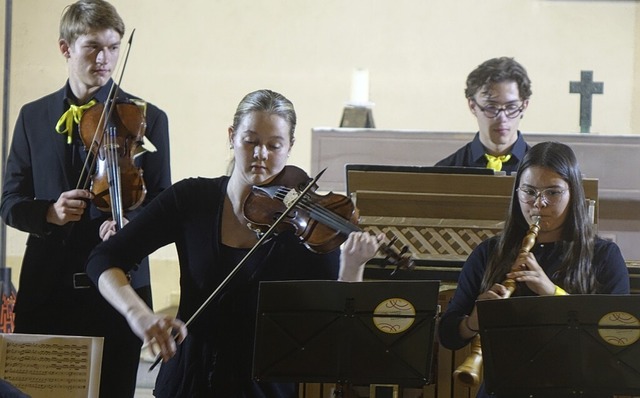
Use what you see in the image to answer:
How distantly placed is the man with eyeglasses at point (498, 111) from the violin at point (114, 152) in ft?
4.69

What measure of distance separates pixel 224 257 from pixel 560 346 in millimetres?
827

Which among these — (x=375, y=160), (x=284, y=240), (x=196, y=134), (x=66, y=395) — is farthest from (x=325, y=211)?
(x=196, y=134)

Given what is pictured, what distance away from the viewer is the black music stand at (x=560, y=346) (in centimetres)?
246

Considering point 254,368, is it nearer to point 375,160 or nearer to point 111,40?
point 111,40

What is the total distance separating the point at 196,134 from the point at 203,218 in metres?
4.18

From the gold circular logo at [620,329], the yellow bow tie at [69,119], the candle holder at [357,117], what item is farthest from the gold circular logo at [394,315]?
the candle holder at [357,117]

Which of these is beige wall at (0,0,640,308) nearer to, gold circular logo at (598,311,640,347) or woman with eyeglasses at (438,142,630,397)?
woman with eyeglasses at (438,142,630,397)

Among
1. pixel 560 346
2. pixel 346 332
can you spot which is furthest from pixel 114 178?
pixel 560 346

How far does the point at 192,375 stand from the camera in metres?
2.61

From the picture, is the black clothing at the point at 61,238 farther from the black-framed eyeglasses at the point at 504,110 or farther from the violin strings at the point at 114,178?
the black-framed eyeglasses at the point at 504,110

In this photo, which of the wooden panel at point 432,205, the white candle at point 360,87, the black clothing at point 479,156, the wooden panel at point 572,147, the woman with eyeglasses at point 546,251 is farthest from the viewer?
the white candle at point 360,87

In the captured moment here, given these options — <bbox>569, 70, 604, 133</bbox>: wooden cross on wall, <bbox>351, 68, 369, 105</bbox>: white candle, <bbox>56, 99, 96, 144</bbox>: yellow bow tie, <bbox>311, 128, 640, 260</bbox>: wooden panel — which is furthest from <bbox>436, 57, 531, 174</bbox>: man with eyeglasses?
<bbox>569, 70, 604, 133</bbox>: wooden cross on wall

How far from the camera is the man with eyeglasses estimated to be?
421cm

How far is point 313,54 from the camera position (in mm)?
6832
